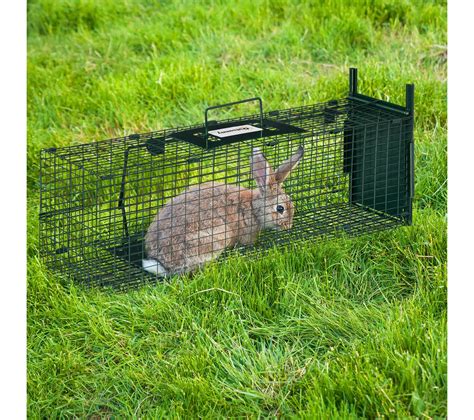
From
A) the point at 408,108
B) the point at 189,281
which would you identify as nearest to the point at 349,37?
the point at 408,108

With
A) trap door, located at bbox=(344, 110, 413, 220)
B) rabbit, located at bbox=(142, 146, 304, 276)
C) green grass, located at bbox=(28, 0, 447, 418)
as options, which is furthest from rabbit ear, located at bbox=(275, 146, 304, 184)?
green grass, located at bbox=(28, 0, 447, 418)

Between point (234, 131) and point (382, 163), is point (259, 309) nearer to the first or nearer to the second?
point (234, 131)

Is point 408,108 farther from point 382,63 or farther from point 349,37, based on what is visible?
point 349,37

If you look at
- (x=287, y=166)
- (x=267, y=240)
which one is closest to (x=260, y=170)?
(x=287, y=166)

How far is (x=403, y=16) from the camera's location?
7660 mm

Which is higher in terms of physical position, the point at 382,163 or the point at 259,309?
the point at 382,163

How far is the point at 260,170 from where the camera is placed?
16.8 ft

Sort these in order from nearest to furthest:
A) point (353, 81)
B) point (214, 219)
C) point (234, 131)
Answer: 1. point (234, 131)
2. point (214, 219)
3. point (353, 81)

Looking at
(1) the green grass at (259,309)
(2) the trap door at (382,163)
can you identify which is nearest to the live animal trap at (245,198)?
(2) the trap door at (382,163)

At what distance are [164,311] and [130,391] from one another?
504 millimetres

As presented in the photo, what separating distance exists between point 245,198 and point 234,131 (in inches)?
23.6

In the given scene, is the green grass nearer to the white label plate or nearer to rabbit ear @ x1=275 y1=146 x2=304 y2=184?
rabbit ear @ x1=275 y1=146 x2=304 y2=184

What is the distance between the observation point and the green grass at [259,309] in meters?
3.75

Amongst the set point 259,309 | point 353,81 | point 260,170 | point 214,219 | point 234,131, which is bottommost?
point 259,309
